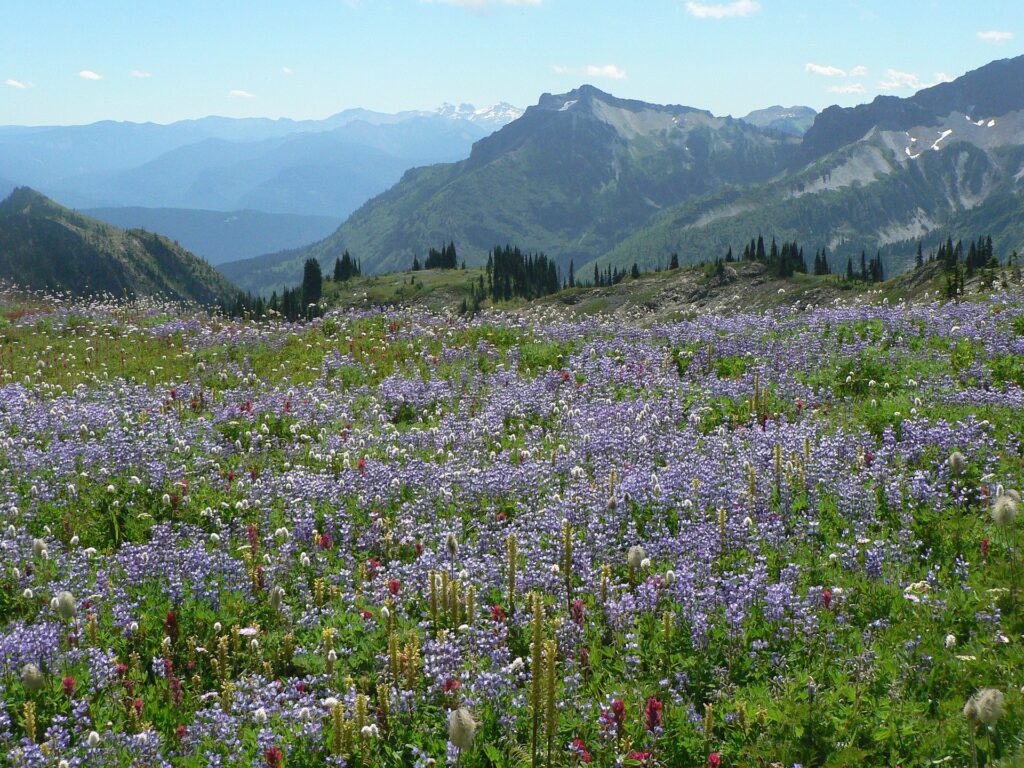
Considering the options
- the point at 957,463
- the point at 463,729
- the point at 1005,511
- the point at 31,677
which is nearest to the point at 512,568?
the point at 463,729

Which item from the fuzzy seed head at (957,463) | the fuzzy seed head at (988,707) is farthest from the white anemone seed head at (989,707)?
the fuzzy seed head at (957,463)

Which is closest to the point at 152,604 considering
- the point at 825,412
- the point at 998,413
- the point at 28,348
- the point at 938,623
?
the point at 938,623

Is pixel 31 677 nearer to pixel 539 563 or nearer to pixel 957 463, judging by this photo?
pixel 539 563

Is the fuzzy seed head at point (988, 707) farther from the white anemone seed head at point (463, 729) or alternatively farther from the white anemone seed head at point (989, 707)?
the white anemone seed head at point (463, 729)

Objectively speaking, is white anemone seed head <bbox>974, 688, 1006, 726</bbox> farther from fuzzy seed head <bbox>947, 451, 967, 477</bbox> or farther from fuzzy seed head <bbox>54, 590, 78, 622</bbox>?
fuzzy seed head <bbox>54, 590, 78, 622</bbox>

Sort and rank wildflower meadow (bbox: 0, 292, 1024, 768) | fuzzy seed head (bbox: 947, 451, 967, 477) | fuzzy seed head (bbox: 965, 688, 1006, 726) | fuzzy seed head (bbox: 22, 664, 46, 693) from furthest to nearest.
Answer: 1. fuzzy seed head (bbox: 947, 451, 967, 477)
2. fuzzy seed head (bbox: 22, 664, 46, 693)
3. wildflower meadow (bbox: 0, 292, 1024, 768)
4. fuzzy seed head (bbox: 965, 688, 1006, 726)

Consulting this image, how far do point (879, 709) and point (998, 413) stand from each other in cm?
739

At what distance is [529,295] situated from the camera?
8688 centimetres

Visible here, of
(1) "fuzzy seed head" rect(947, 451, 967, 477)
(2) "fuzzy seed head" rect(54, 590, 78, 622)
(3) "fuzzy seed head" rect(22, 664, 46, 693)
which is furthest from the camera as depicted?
(1) "fuzzy seed head" rect(947, 451, 967, 477)

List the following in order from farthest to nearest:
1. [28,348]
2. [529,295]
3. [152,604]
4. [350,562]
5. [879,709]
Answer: [529,295], [28,348], [350,562], [152,604], [879,709]

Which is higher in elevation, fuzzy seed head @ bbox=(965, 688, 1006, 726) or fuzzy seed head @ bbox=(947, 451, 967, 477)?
fuzzy seed head @ bbox=(947, 451, 967, 477)

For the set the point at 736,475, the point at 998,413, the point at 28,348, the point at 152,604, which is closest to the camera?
the point at 152,604

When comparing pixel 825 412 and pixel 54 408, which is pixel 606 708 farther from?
pixel 54 408

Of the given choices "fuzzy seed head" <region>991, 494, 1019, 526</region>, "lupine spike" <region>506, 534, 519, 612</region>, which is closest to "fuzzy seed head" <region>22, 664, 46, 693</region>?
"lupine spike" <region>506, 534, 519, 612</region>
